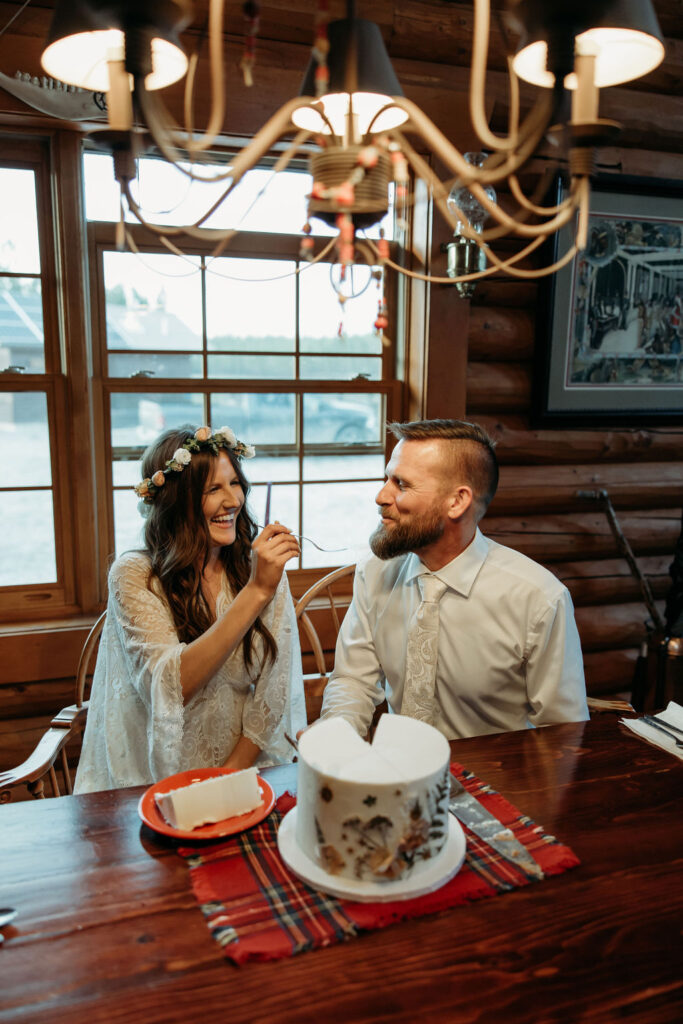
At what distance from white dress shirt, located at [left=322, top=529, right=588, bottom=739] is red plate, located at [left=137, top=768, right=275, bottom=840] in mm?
484

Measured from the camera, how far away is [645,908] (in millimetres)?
1086

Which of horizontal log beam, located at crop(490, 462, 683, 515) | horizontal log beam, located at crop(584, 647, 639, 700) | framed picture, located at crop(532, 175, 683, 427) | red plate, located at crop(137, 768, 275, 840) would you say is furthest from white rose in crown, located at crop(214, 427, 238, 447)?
horizontal log beam, located at crop(584, 647, 639, 700)

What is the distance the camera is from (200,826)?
1.23 metres

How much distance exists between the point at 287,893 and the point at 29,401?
6.54 ft

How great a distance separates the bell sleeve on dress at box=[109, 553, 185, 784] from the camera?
1730 mm

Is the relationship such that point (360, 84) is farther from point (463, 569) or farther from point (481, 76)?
point (463, 569)

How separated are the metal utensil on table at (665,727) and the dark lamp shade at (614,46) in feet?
4.15

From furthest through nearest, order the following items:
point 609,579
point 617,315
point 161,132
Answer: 1. point 609,579
2. point 617,315
3. point 161,132

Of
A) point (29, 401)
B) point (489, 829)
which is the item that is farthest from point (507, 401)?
point (489, 829)

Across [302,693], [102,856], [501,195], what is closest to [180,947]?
[102,856]

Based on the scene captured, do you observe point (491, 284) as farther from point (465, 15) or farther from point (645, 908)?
point (645, 908)

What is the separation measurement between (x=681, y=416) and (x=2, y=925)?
3.11 metres

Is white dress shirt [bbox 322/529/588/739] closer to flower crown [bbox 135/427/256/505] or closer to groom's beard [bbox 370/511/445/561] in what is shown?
groom's beard [bbox 370/511/445/561]

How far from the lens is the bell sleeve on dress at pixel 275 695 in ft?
6.38
